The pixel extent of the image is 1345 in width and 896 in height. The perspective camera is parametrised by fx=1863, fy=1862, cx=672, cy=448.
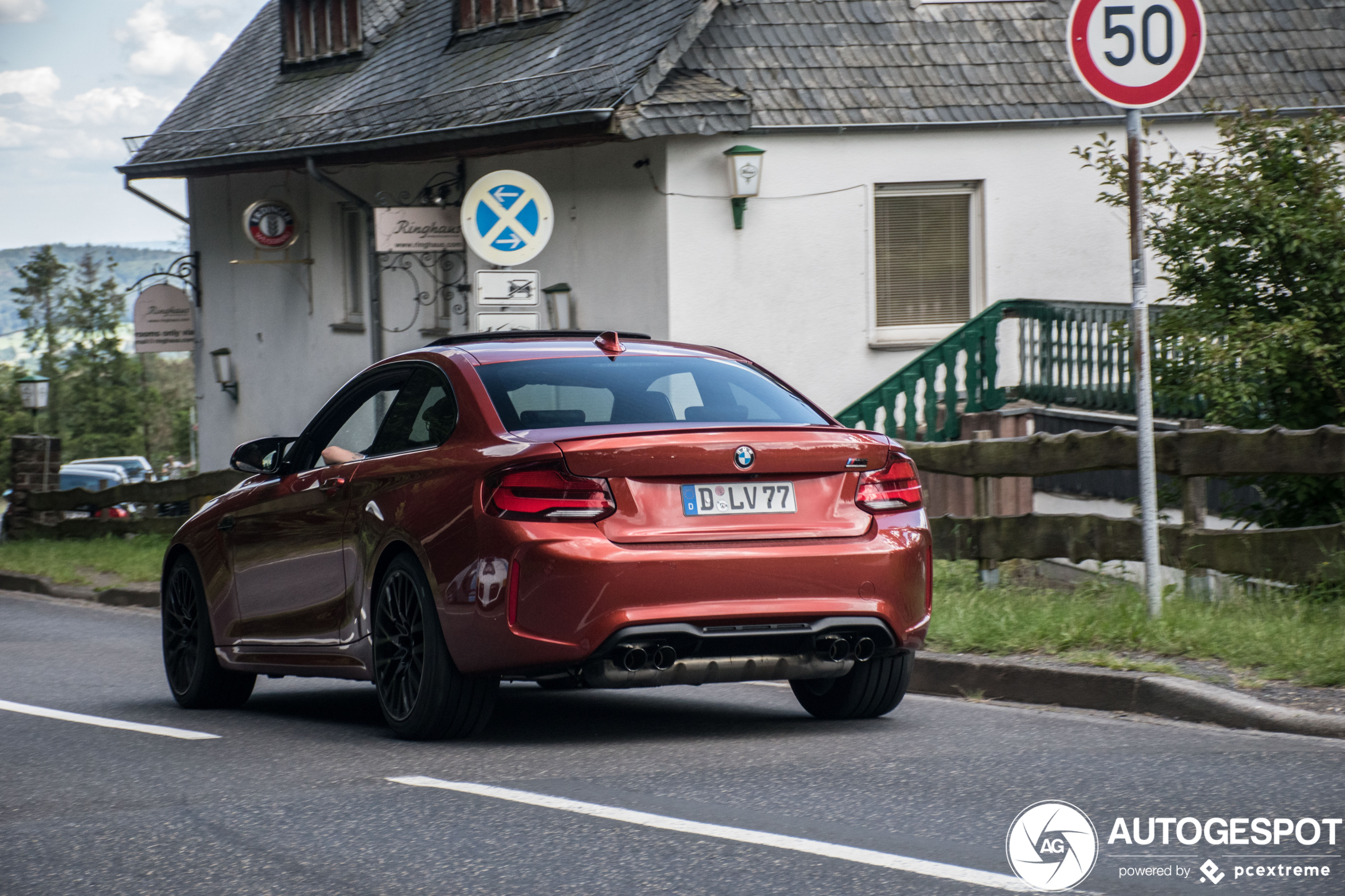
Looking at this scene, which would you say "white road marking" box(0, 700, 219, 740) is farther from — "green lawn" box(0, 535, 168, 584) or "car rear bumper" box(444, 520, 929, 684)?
"green lawn" box(0, 535, 168, 584)

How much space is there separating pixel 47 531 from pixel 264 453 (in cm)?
1715

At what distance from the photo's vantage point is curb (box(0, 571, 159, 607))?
16266 mm

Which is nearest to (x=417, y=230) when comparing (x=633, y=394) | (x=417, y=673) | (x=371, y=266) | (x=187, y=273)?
(x=371, y=266)

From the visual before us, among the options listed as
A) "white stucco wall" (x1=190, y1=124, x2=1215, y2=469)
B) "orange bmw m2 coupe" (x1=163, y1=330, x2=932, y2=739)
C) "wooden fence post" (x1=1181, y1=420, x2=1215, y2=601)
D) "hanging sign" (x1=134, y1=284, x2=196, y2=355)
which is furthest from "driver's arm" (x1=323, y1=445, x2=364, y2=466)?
"hanging sign" (x1=134, y1=284, x2=196, y2=355)

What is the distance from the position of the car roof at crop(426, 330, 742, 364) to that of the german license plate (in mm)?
997

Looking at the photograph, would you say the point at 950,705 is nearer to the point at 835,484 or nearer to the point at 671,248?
the point at 835,484

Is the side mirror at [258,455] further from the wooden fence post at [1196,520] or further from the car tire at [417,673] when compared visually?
the wooden fence post at [1196,520]

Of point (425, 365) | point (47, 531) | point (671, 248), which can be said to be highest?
point (671, 248)

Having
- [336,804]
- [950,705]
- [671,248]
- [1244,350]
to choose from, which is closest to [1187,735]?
[950,705]

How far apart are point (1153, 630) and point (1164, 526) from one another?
65.7 inches

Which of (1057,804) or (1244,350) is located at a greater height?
(1244,350)

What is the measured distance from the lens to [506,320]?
13.3m

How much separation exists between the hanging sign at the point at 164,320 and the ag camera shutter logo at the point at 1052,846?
25250 mm

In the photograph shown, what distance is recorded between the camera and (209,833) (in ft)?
17.5
